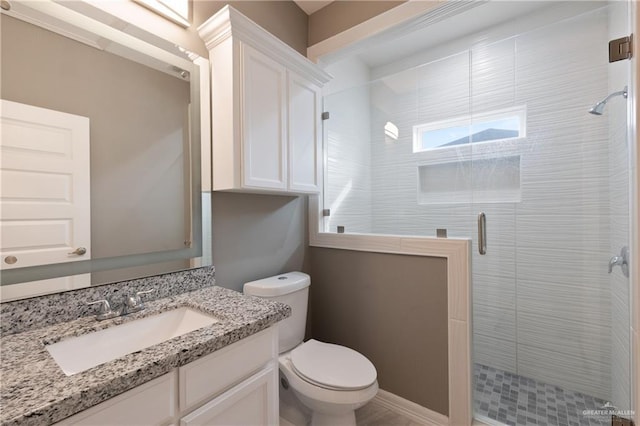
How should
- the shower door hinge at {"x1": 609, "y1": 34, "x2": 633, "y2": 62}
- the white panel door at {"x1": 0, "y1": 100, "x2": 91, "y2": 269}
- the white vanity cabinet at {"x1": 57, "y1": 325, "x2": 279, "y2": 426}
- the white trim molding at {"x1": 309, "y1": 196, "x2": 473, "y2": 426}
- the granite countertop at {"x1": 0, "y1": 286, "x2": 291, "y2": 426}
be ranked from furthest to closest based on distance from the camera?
the white trim molding at {"x1": 309, "y1": 196, "x2": 473, "y2": 426} → the shower door hinge at {"x1": 609, "y1": 34, "x2": 633, "y2": 62} → the white panel door at {"x1": 0, "y1": 100, "x2": 91, "y2": 269} → the white vanity cabinet at {"x1": 57, "y1": 325, "x2": 279, "y2": 426} → the granite countertop at {"x1": 0, "y1": 286, "x2": 291, "y2": 426}

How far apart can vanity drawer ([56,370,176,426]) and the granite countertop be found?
0.02m

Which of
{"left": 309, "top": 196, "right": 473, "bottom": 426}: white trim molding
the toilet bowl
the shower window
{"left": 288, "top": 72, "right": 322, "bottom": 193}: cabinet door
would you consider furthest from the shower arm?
the toilet bowl

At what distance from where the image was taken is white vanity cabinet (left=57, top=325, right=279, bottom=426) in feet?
2.26

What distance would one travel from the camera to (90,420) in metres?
0.63

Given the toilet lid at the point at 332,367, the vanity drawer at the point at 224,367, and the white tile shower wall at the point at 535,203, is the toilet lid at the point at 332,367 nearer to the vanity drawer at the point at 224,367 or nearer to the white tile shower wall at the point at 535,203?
the vanity drawer at the point at 224,367

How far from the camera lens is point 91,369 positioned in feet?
2.25

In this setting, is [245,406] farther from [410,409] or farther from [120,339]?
[410,409]

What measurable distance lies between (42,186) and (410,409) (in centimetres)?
211

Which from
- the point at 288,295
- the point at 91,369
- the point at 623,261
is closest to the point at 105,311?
the point at 91,369

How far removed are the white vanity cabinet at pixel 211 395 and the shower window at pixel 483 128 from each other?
65.0 inches

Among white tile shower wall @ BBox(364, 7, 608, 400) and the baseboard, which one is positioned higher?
white tile shower wall @ BBox(364, 7, 608, 400)

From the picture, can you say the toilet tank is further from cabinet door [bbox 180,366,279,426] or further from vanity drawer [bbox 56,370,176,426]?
vanity drawer [bbox 56,370,176,426]

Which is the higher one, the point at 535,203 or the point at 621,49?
the point at 621,49

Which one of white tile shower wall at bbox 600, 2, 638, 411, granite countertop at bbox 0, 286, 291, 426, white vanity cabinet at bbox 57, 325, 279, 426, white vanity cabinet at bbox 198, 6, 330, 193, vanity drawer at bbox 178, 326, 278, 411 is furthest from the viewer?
white vanity cabinet at bbox 198, 6, 330, 193
